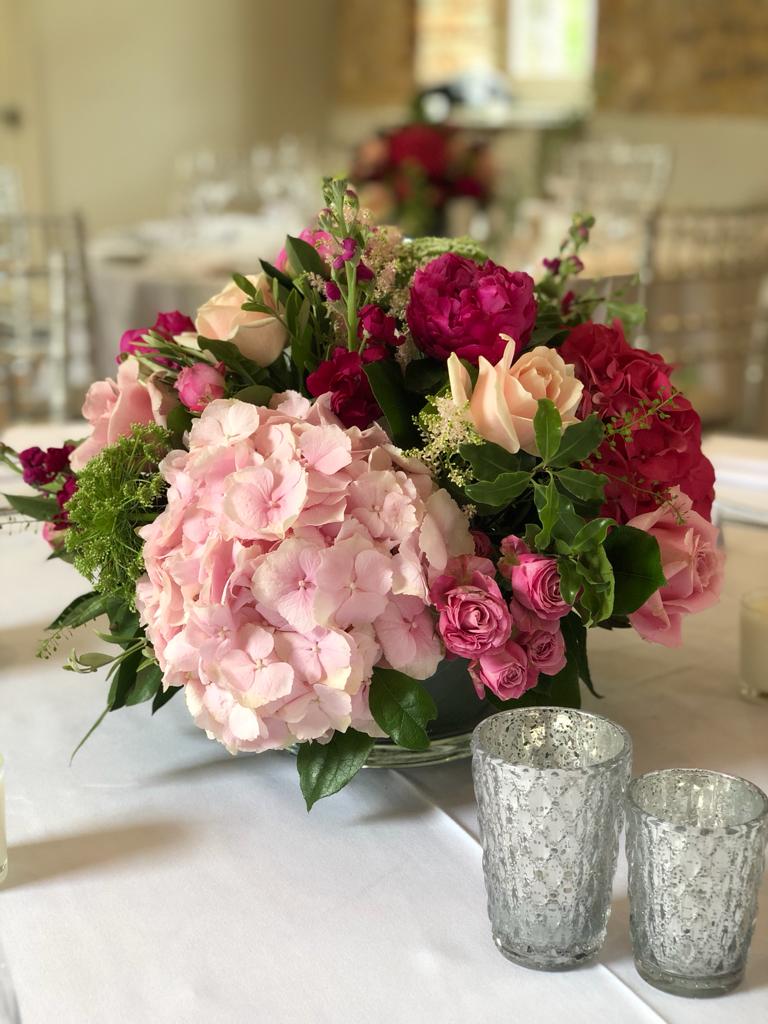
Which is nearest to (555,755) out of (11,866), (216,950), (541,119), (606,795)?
(606,795)

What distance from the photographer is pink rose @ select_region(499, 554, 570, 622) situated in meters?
0.69

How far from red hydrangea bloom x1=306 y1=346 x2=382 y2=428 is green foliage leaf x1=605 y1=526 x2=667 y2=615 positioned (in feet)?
0.56

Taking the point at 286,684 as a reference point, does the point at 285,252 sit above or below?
above

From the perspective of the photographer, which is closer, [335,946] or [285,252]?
[335,946]

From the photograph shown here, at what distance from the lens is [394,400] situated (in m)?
0.75

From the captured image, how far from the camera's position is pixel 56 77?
6.23m

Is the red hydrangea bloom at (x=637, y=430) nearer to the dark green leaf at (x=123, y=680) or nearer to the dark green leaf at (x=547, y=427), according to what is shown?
the dark green leaf at (x=547, y=427)

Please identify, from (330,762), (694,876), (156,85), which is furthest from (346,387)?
(156,85)

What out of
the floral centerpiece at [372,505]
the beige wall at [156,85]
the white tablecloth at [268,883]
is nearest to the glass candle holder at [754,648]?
the white tablecloth at [268,883]

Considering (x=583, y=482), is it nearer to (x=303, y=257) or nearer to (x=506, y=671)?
(x=506, y=671)

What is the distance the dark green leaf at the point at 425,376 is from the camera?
77 cm

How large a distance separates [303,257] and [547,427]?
255 millimetres

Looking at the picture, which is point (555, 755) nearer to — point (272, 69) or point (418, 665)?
point (418, 665)

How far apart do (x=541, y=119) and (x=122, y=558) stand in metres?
5.70
